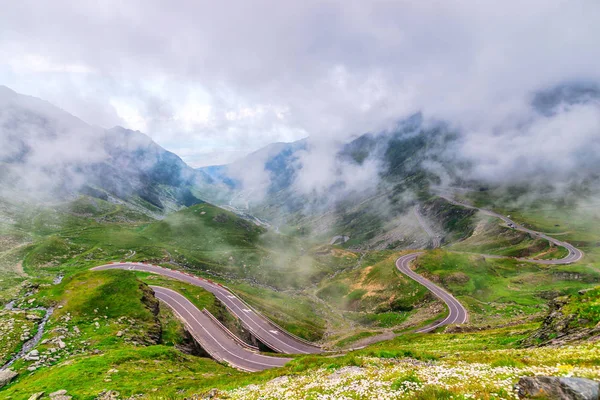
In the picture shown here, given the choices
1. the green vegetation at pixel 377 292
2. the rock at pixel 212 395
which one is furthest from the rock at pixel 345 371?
the green vegetation at pixel 377 292

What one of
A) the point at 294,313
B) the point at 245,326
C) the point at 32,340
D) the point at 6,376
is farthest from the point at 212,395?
the point at 294,313

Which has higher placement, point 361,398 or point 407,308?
point 361,398

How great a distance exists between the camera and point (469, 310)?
89812mm

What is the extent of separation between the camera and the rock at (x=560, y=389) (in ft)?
31.5

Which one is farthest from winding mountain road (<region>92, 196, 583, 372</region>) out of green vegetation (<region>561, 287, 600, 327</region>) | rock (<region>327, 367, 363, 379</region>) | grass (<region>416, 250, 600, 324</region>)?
green vegetation (<region>561, 287, 600, 327</region>)

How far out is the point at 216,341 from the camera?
6538 centimetres

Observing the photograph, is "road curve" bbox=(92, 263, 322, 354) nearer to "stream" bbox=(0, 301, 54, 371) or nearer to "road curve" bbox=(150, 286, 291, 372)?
"road curve" bbox=(150, 286, 291, 372)

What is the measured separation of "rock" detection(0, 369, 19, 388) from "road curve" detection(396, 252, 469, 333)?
88.2 m

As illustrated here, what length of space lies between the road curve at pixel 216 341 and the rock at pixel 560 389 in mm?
53290

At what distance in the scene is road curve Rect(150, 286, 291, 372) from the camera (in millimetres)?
57844

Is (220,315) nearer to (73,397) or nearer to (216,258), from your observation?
(73,397)

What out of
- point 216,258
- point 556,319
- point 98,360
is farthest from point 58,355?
point 216,258

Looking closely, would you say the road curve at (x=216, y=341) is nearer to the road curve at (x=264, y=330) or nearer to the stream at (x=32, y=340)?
the road curve at (x=264, y=330)

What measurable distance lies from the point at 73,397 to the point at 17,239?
700 ft
